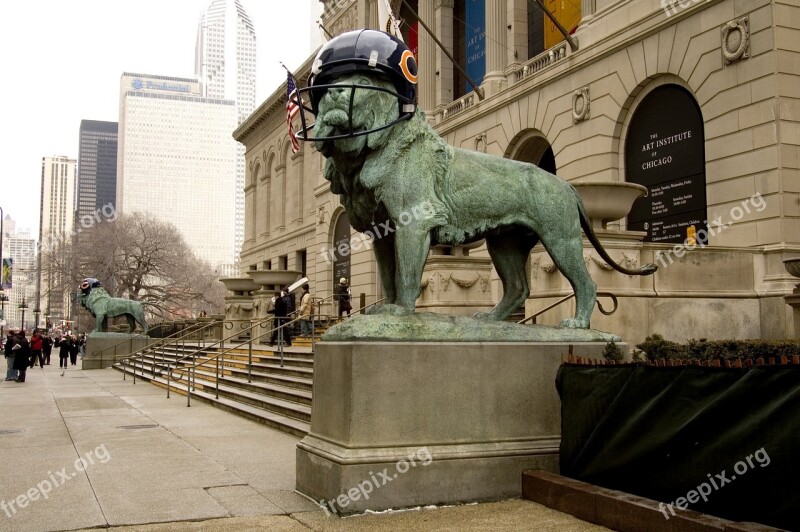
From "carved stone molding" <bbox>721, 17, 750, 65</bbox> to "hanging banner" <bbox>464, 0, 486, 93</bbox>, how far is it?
41.4 ft

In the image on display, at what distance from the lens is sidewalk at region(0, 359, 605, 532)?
605cm

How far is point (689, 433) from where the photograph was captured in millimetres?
5504

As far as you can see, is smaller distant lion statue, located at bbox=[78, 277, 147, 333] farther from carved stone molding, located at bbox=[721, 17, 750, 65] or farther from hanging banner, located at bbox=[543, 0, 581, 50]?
carved stone molding, located at bbox=[721, 17, 750, 65]

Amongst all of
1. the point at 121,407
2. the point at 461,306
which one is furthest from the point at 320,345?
the point at 461,306

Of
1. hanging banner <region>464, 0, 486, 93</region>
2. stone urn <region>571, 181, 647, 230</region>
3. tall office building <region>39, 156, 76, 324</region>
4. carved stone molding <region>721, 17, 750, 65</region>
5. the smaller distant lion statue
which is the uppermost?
tall office building <region>39, 156, 76, 324</region>

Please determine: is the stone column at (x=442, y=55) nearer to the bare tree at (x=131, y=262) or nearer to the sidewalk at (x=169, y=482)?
the sidewalk at (x=169, y=482)

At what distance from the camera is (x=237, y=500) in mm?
6883

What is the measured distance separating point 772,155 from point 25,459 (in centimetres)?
1544

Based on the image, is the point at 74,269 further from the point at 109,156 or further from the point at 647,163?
the point at 109,156

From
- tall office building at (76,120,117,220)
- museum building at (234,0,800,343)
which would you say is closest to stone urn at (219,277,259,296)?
museum building at (234,0,800,343)

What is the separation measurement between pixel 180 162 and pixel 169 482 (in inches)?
6289

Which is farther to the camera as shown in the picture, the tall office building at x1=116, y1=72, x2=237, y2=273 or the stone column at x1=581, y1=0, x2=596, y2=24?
the tall office building at x1=116, y1=72, x2=237, y2=273

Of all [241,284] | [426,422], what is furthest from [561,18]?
[426,422]

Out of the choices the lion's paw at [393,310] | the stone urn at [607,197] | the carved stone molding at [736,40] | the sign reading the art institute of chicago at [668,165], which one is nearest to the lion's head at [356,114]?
the lion's paw at [393,310]
